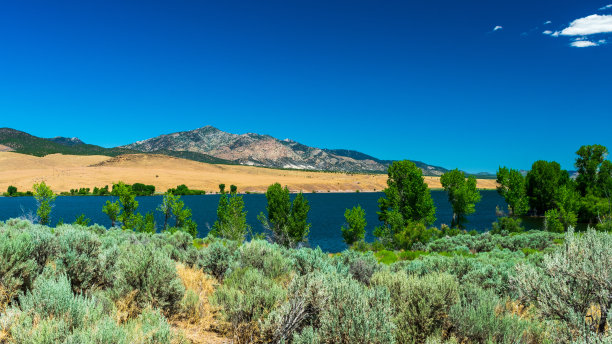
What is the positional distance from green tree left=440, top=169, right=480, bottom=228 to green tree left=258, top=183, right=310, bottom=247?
29497 mm

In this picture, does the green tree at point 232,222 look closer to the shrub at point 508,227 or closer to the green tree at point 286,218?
the green tree at point 286,218

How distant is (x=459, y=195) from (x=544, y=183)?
Answer: 32.0 meters

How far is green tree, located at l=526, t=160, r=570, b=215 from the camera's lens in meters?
72.9

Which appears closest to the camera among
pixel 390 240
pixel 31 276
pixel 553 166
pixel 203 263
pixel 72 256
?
pixel 31 276

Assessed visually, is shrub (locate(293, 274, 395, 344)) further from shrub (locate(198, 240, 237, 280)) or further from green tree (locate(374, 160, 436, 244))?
green tree (locate(374, 160, 436, 244))

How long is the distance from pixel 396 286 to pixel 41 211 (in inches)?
1947

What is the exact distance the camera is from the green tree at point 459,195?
185 ft

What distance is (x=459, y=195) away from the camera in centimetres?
5669

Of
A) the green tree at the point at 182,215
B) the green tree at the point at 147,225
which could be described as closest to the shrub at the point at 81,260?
the green tree at the point at 147,225

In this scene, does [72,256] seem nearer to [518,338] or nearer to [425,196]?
[518,338]

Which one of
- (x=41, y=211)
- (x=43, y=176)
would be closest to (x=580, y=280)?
(x=41, y=211)

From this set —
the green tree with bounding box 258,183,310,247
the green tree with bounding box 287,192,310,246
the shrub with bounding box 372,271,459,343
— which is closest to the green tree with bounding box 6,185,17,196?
the green tree with bounding box 258,183,310,247

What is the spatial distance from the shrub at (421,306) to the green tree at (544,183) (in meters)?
79.4

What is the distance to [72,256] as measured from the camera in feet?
24.4
